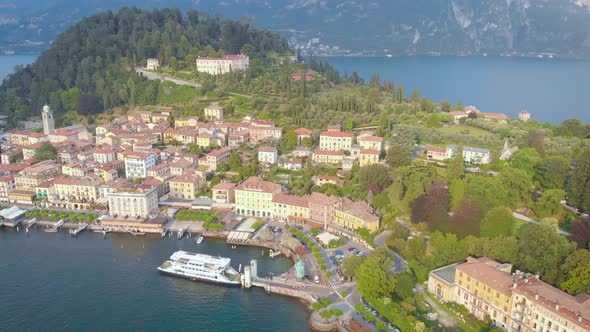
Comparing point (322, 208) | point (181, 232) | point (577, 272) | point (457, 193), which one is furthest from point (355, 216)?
point (577, 272)

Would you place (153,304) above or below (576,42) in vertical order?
below

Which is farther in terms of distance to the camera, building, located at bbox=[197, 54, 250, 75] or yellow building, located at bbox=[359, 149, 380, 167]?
building, located at bbox=[197, 54, 250, 75]

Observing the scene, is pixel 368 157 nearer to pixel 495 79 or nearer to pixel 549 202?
pixel 549 202

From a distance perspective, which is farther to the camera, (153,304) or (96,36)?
(96,36)

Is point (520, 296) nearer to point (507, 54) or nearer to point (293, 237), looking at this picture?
point (293, 237)

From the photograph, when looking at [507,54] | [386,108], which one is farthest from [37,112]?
[507,54]

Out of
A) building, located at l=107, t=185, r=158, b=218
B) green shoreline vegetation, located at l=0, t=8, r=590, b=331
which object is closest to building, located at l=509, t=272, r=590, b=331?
green shoreline vegetation, located at l=0, t=8, r=590, b=331

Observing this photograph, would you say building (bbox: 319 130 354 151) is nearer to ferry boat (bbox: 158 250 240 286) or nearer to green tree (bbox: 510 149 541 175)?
green tree (bbox: 510 149 541 175)

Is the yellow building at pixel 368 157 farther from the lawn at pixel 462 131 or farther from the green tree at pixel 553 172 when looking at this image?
the green tree at pixel 553 172
